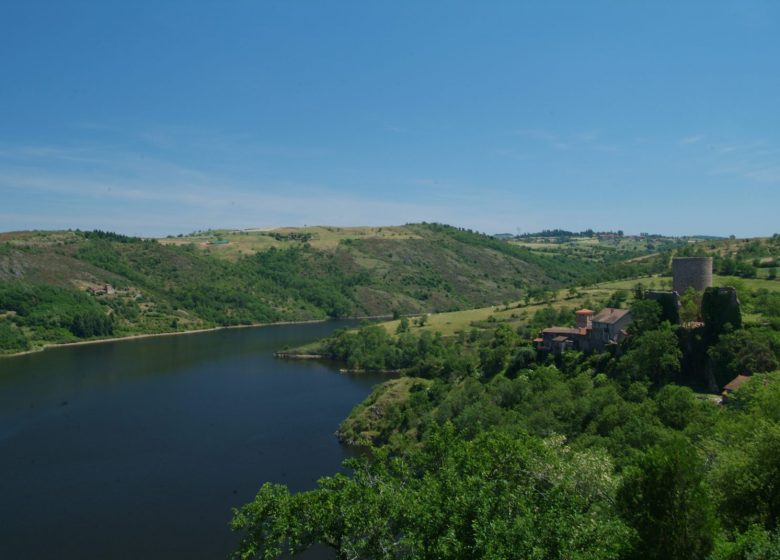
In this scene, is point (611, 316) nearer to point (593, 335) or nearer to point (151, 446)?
point (593, 335)

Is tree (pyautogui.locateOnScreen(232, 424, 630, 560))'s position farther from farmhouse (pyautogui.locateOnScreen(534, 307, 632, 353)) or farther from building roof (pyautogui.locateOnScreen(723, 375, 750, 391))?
farmhouse (pyautogui.locateOnScreen(534, 307, 632, 353))

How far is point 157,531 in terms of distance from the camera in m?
40.6

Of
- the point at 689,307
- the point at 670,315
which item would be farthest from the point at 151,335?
the point at 689,307

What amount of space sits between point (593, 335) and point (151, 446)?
40870mm

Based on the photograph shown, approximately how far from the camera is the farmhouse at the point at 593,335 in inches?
2026

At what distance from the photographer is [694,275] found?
4925 centimetres

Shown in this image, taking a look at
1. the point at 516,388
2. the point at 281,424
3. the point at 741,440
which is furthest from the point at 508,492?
the point at 281,424

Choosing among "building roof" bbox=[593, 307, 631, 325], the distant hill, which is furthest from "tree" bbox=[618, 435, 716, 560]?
the distant hill

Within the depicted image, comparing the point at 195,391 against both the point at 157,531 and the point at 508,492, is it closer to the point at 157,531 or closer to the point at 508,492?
the point at 157,531

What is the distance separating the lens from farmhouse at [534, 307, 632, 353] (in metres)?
51.5

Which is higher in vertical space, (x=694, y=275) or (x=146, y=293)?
(x=694, y=275)

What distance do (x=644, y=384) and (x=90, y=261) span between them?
159239 mm

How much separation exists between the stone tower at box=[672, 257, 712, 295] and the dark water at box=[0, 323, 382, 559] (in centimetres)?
3114

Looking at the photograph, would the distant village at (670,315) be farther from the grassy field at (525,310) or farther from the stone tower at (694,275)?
the grassy field at (525,310)
